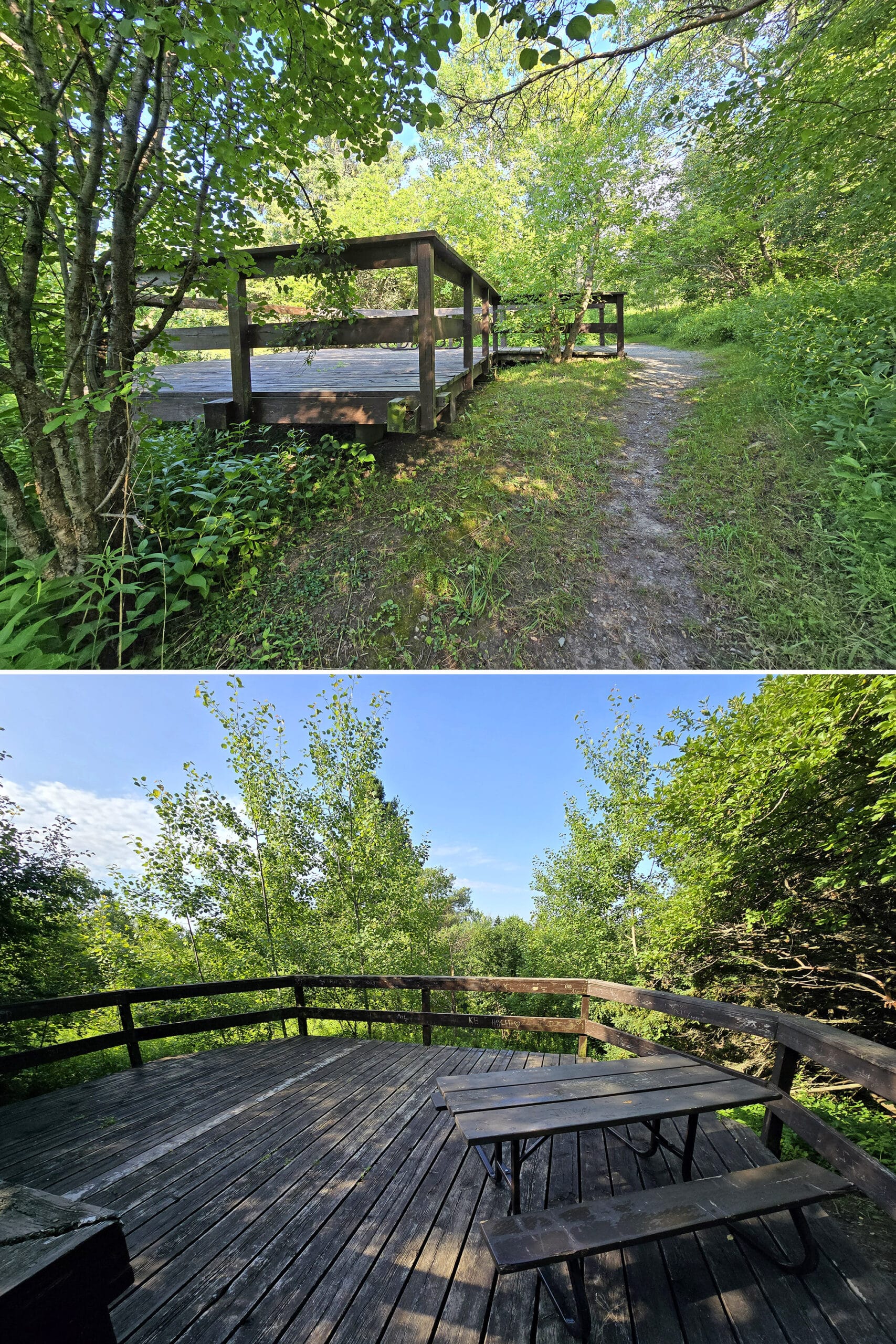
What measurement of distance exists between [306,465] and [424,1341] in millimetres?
5010

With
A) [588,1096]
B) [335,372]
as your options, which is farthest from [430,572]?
[335,372]

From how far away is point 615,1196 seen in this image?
1.76 metres

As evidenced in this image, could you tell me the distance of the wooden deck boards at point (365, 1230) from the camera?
1.57 m

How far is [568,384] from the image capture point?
7906 millimetres

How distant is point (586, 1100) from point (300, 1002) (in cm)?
300

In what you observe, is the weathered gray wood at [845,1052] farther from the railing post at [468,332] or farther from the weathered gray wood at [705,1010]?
the railing post at [468,332]

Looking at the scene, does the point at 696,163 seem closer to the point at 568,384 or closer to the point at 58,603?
the point at 568,384

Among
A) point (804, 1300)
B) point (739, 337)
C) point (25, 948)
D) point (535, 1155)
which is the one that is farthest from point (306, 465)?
point (739, 337)

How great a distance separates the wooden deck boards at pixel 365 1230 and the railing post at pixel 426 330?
183 inches

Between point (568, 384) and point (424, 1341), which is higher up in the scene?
point (568, 384)

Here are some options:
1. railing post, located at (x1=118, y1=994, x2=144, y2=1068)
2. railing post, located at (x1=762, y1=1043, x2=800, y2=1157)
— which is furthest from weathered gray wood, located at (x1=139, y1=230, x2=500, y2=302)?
railing post, located at (x1=762, y1=1043, x2=800, y2=1157)

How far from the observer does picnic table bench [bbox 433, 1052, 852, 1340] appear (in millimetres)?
1529

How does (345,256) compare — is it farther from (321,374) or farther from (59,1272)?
(59,1272)

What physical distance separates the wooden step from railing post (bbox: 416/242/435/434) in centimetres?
470
